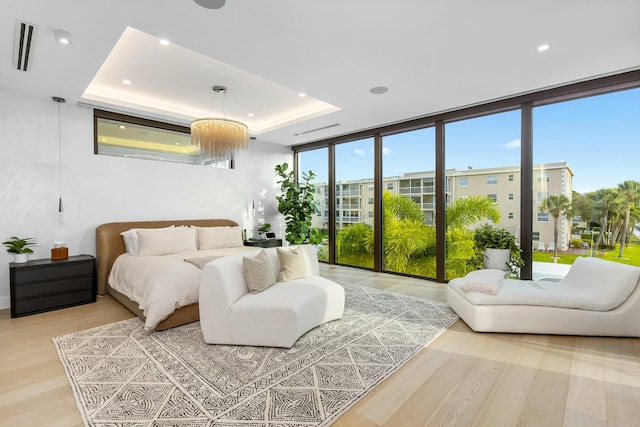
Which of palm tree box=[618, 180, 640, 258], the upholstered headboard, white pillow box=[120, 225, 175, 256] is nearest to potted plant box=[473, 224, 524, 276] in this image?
palm tree box=[618, 180, 640, 258]

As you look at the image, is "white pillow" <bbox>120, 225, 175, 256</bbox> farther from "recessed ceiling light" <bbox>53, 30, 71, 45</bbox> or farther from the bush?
the bush

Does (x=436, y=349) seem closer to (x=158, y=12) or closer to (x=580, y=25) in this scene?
(x=580, y=25)

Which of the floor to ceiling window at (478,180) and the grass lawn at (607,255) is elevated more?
the floor to ceiling window at (478,180)

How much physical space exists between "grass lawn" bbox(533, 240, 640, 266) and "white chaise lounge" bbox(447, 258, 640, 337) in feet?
2.89

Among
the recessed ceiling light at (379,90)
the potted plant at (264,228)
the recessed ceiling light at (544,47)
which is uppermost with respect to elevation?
the recessed ceiling light at (379,90)

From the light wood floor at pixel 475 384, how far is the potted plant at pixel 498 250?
1.41 metres

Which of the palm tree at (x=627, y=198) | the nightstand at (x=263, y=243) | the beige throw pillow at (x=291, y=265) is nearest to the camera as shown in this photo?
the beige throw pillow at (x=291, y=265)

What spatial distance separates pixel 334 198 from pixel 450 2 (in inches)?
177

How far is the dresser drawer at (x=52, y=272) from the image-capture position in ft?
11.5

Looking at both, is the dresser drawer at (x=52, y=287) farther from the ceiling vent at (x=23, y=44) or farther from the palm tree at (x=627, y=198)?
the palm tree at (x=627, y=198)

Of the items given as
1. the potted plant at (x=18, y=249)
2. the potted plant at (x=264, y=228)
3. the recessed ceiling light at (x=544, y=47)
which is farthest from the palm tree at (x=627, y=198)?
the potted plant at (x=18, y=249)

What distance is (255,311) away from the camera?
2.65 metres

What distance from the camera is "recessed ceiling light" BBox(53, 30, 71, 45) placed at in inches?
101

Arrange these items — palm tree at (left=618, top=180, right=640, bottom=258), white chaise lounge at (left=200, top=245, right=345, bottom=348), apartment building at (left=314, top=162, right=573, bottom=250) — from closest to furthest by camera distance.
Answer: white chaise lounge at (left=200, top=245, right=345, bottom=348) < palm tree at (left=618, top=180, right=640, bottom=258) < apartment building at (left=314, top=162, right=573, bottom=250)
